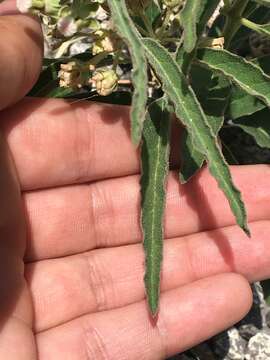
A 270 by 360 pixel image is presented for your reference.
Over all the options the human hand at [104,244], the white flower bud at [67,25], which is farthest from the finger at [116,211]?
the white flower bud at [67,25]

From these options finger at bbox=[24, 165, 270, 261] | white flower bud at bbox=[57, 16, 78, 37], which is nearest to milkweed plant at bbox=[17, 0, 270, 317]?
white flower bud at bbox=[57, 16, 78, 37]

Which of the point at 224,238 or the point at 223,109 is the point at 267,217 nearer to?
the point at 224,238

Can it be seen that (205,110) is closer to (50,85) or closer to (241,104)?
(241,104)

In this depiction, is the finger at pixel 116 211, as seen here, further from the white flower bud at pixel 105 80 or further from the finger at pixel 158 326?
the white flower bud at pixel 105 80

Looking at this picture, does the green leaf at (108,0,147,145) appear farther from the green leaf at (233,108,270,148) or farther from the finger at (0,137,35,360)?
the green leaf at (233,108,270,148)

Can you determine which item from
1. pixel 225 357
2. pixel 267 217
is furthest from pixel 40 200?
pixel 225 357
